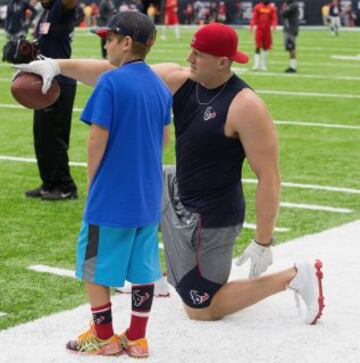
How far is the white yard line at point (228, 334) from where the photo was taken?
4.58 m

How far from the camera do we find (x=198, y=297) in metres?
5.09

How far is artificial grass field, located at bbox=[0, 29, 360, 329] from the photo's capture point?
5.77 m

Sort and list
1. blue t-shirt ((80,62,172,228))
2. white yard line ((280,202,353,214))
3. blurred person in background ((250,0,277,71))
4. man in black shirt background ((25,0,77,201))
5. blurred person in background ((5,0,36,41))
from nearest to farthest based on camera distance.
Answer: blue t-shirt ((80,62,172,228)), white yard line ((280,202,353,214)), man in black shirt background ((25,0,77,201)), blurred person in background ((250,0,277,71)), blurred person in background ((5,0,36,41))

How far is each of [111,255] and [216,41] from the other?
4.00 feet

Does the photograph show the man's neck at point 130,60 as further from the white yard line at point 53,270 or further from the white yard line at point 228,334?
the white yard line at point 53,270

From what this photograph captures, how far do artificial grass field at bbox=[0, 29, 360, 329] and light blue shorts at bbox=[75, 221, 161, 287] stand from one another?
822 millimetres

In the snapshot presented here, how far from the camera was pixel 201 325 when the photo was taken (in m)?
5.07

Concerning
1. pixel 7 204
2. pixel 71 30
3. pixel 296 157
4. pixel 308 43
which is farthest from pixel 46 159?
pixel 308 43

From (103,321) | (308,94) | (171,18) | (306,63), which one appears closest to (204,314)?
(103,321)

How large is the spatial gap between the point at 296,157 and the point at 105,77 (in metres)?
6.47

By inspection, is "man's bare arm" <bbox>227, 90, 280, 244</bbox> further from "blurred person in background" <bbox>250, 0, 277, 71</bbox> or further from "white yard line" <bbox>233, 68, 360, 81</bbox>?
"blurred person in background" <bbox>250, 0, 277, 71</bbox>

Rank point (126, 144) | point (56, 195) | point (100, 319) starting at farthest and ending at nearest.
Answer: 1. point (56, 195)
2. point (100, 319)
3. point (126, 144)

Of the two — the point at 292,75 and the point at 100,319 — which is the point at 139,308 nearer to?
the point at 100,319

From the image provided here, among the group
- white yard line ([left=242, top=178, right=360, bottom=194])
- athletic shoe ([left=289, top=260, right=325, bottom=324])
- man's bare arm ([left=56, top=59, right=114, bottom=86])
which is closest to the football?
man's bare arm ([left=56, top=59, right=114, bottom=86])
